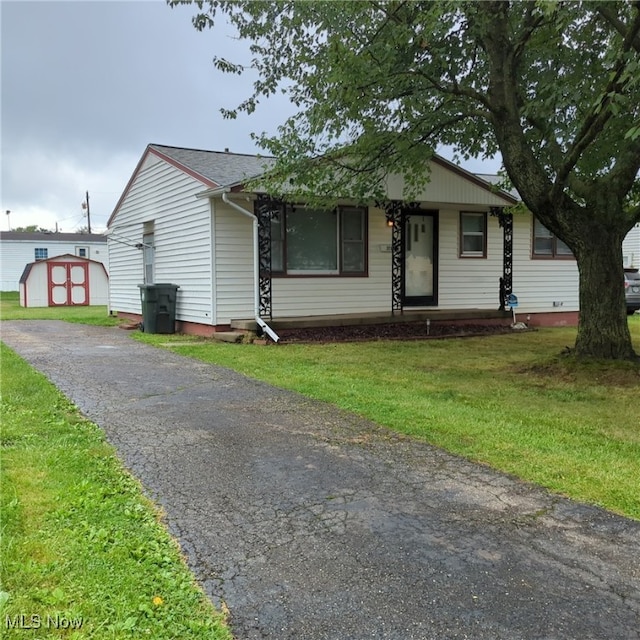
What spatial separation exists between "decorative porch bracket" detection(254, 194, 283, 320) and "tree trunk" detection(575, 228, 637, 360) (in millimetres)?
6118

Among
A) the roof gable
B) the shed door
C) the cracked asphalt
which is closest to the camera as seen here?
the cracked asphalt

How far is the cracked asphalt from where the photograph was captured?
7.35 ft

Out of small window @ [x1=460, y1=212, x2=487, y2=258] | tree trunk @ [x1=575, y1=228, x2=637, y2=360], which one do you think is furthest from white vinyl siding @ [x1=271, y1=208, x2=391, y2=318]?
tree trunk @ [x1=575, y1=228, x2=637, y2=360]

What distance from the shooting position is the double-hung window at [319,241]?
12344 mm

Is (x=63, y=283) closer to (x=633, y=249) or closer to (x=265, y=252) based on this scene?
(x=265, y=252)

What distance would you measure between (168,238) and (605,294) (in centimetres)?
1002

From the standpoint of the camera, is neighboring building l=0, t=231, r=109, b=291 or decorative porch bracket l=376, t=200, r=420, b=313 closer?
decorative porch bracket l=376, t=200, r=420, b=313

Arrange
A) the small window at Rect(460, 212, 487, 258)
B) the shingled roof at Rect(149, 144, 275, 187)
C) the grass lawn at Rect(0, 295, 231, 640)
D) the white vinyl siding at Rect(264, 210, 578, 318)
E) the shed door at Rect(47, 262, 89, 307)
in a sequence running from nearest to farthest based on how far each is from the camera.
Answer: the grass lawn at Rect(0, 295, 231, 640) → the shingled roof at Rect(149, 144, 275, 187) → the white vinyl siding at Rect(264, 210, 578, 318) → the small window at Rect(460, 212, 487, 258) → the shed door at Rect(47, 262, 89, 307)

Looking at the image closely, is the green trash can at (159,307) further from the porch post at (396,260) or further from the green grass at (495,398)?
the porch post at (396,260)

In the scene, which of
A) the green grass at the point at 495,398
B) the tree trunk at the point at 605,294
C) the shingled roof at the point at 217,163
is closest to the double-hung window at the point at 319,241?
the shingled roof at the point at 217,163

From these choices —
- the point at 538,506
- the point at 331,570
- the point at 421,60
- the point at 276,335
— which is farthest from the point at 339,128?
the point at 331,570

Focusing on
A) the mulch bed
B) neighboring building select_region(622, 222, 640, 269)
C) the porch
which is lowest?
the mulch bed

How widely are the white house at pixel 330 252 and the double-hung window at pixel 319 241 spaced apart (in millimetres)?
24

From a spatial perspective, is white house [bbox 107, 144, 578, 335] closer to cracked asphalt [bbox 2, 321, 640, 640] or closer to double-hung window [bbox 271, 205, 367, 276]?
double-hung window [bbox 271, 205, 367, 276]
